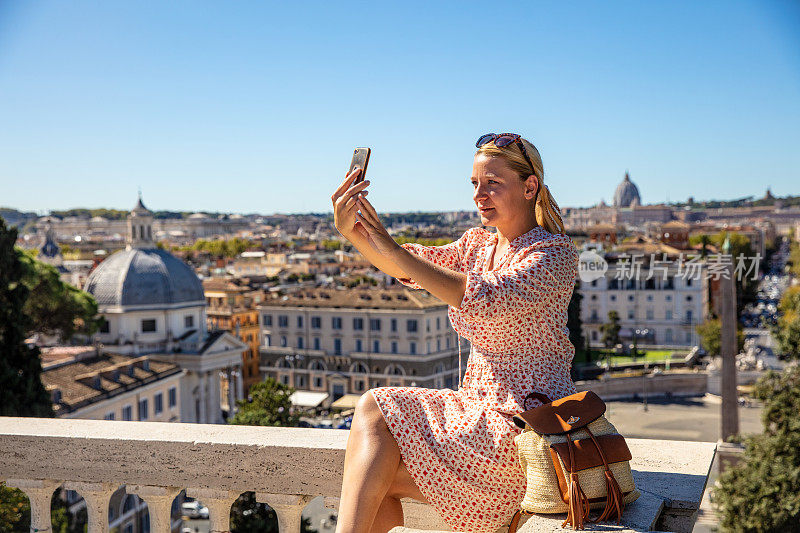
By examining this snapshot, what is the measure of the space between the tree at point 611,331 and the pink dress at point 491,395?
38778mm

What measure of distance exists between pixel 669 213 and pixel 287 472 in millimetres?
136054

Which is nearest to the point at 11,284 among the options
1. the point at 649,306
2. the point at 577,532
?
the point at 577,532

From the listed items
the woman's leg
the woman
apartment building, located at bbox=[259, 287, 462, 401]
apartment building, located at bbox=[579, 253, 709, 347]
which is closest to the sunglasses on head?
the woman

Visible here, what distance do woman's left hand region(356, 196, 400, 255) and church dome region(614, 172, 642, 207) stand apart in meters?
153

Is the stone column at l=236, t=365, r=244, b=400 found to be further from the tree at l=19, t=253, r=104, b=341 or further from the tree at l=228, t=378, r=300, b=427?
the tree at l=228, t=378, r=300, b=427

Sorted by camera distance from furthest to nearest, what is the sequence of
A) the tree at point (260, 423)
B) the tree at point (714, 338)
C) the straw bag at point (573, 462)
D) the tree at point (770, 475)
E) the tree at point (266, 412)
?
the tree at point (714, 338)
the tree at point (266, 412)
the tree at point (260, 423)
the tree at point (770, 475)
the straw bag at point (573, 462)


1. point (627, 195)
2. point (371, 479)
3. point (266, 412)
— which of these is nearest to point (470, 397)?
point (371, 479)

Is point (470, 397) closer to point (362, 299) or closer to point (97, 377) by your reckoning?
point (97, 377)

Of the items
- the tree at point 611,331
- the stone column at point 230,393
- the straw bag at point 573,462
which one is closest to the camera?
the straw bag at point 573,462

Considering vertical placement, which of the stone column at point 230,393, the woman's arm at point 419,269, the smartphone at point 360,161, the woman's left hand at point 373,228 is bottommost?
the stone column at point 230,393

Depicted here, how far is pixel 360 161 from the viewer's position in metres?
2.09

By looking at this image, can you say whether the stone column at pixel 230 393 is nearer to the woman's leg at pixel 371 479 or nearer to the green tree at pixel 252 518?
the green tree at pixel 252 518

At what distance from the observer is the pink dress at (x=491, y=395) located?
6.32 feet

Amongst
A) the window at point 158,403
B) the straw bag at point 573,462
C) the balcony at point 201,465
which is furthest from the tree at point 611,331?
the straw bag at point 573,462
